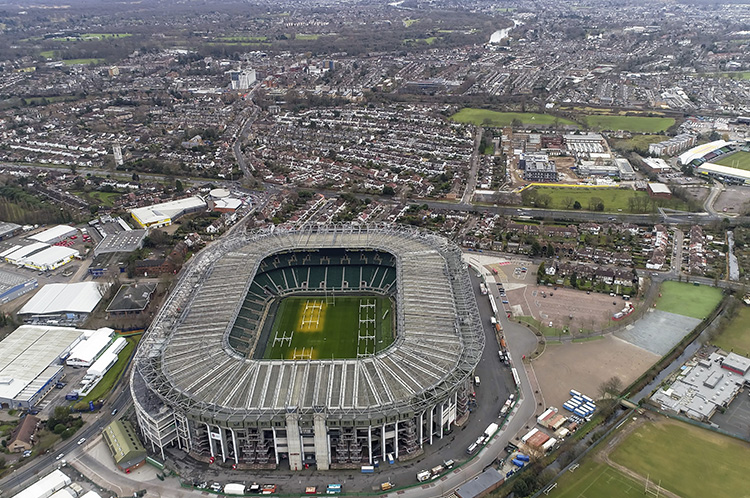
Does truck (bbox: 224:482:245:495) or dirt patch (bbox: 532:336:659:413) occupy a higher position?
truck (bbox: 224:482:245:495)

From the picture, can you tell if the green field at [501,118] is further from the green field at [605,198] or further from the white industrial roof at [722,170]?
the green field at [605,198]

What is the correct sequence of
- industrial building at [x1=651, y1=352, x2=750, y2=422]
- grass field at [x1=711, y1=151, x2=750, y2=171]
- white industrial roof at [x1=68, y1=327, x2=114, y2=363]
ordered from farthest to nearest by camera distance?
grass field at [x1=711, y1=151, x2=750, y2=171] < white industrial roof at [x1=68, y1=327, x2=114, y2=363] < industrial building at [x1=651, y1=352, x2=750, y2=422]

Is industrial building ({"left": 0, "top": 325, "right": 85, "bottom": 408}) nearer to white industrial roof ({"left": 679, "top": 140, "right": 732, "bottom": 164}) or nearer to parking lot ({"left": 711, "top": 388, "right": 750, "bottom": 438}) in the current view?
parking lot ({"left": 711, "top": 388, "right": 750, "bottom": 438})

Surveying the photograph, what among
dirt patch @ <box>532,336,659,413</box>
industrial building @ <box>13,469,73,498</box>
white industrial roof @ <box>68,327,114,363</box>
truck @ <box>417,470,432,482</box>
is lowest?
dirt patch @ <box>532,336,659,413</box>

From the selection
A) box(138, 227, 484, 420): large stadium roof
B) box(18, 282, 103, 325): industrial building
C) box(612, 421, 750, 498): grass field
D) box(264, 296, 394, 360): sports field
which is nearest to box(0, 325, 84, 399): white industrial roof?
box(18, 282, 103, 325): industrial building

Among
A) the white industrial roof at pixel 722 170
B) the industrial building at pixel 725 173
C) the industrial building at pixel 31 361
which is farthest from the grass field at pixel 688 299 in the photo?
the industrial building at pixel 31 361

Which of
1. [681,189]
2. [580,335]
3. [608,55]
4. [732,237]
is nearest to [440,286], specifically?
[580,335]

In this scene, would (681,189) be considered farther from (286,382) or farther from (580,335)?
(286,382)
